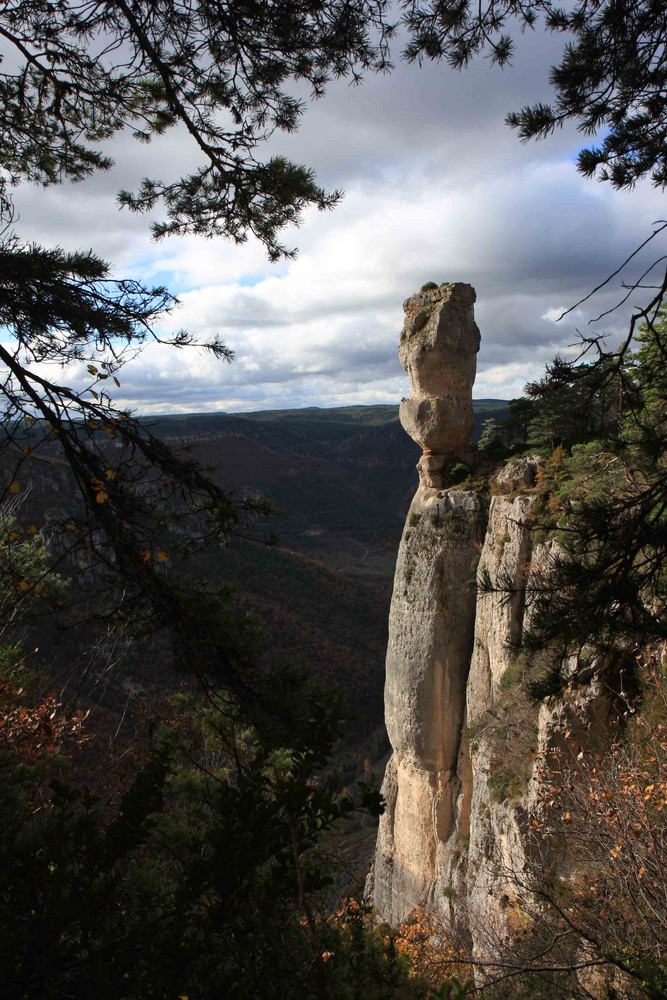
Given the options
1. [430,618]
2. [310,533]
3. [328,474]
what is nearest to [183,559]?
[430,618]

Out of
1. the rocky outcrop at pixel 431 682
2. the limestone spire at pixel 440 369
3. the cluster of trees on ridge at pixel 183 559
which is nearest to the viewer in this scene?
the cluster of trees on ridge at pixel 183 559

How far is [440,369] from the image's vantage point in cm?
1566

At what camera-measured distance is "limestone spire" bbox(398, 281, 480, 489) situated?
1554cm

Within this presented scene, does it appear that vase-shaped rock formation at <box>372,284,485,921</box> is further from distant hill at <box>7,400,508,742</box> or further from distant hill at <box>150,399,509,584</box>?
distant hill at <box>150,399,509,584</box>

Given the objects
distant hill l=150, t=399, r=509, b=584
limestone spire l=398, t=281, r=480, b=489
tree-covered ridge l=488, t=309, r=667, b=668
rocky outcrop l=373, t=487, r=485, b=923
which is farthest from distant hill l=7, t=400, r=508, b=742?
limestone spire l=398, t=281, r=480, b=489

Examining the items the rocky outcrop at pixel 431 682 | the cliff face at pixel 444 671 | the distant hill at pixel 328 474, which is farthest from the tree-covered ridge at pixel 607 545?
the distant hill at pixel 328 474

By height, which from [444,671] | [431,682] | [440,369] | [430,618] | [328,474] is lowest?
[328,474]

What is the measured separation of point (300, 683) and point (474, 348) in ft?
42.8

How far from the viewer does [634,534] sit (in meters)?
3.47

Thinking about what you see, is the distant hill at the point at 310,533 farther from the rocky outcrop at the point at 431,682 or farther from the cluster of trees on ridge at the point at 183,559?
the rocky outcrop at the point at 431,682

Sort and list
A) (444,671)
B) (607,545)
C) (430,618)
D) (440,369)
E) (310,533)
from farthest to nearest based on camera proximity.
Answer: (310,533) → (440,369) → (430,618) → (444,671) → (607,545)

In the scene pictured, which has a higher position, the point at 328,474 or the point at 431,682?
the point at 431,682

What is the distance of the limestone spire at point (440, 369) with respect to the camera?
51.0 feet

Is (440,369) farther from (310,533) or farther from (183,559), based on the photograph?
(310,533)
